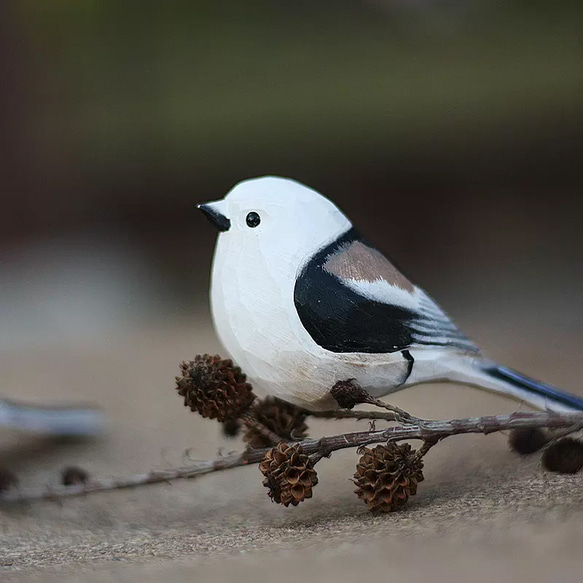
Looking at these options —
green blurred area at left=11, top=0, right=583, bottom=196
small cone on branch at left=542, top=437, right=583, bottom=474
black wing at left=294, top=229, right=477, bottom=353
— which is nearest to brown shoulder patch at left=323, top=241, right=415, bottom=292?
black wing at left=294, top=229, right=477, bottom=353

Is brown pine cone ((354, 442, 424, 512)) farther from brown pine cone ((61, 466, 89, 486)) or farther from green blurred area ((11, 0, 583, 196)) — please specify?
green blurred area ((11, 0, 583, 196))

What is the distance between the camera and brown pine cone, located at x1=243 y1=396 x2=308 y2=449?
0.92m

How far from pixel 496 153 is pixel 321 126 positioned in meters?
0.64

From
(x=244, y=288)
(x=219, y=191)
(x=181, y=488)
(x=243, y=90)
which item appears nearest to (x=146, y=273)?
(x=219, y=191)

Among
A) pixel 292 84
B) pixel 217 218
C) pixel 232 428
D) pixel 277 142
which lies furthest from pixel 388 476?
pixel 277 142

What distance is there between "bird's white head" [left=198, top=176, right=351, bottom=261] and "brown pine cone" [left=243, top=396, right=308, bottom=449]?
0.20m

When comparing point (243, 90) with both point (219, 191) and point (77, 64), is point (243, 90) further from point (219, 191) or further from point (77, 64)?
point (77, 64)

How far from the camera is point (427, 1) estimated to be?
2.70 metres

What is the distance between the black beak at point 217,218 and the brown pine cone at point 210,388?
16cm

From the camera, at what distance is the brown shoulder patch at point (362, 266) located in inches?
34.2

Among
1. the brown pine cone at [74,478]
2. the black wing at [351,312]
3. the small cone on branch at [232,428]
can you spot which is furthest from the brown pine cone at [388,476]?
the brown pine cone at [74,478]

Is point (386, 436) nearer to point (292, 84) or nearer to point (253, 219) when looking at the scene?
point (253, 219)

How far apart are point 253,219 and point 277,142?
6.78 feet

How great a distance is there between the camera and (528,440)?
3.05 ft
